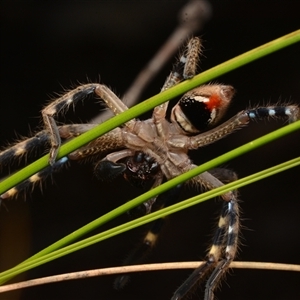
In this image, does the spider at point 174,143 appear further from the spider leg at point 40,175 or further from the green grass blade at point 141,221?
the green grass blade at point 141,221

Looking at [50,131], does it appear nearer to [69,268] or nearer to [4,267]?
[4,267]

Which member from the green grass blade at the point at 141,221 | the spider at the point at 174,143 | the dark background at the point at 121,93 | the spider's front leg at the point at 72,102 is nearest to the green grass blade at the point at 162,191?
the green grass blade at the point at 141,221

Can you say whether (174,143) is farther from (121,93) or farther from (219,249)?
(121,93)

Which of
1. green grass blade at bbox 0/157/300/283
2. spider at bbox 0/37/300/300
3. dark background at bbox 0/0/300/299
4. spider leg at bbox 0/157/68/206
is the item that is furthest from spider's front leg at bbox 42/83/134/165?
dark background at bbox 0/0/300/299

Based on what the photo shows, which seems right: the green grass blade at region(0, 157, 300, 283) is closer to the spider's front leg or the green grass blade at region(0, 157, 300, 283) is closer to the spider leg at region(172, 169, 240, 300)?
the spider's front leg

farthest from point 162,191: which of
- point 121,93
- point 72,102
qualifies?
point 121,93

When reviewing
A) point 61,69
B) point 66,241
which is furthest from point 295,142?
point 66,241
